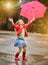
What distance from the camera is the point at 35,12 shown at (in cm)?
1100

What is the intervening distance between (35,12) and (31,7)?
213 mm

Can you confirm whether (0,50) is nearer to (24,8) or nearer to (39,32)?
(24,8)

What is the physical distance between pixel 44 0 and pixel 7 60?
18069 mm

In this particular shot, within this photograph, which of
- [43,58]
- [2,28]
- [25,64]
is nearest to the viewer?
[25,64]

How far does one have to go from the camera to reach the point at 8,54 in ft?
42.2

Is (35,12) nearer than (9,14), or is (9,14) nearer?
(35,12)

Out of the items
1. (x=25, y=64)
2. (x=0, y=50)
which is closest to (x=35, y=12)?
(x=25, y=64)

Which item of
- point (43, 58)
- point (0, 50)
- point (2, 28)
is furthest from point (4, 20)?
point (43, 58)

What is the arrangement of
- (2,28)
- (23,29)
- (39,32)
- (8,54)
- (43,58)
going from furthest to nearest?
(2,28)
(39,32)
(8,54)
(43,58)
(23,29)

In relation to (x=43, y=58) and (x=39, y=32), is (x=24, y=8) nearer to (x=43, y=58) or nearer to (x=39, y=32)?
(x=43, y=58)

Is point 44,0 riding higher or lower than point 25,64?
higher

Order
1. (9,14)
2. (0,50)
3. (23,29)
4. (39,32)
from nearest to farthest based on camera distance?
(23,29) → (0,50) → (39,32) → (9,14)

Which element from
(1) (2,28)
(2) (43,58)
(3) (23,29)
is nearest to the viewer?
(3) (23,29)

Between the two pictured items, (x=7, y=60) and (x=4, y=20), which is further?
(x=4, y=20)
